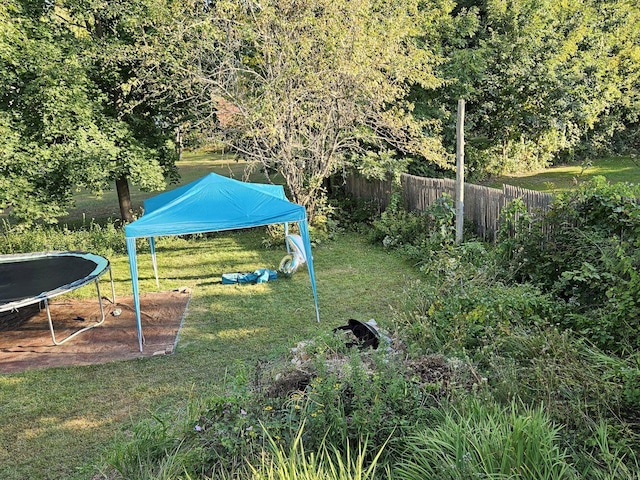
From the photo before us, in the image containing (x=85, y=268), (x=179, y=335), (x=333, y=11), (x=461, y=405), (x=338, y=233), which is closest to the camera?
(x=461, y=405)

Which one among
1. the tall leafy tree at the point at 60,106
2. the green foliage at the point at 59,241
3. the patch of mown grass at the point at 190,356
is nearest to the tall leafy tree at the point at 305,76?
the tall leafy tree at the point at 60,106

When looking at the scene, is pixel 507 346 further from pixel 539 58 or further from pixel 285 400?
pixel 539 58

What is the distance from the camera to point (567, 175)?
14781 millimetres

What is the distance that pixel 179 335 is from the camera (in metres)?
5.59

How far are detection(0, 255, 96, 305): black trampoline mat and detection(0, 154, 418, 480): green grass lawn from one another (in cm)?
97

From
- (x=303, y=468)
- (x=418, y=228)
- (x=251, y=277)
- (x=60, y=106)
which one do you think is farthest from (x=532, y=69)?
(x=303, y=468)

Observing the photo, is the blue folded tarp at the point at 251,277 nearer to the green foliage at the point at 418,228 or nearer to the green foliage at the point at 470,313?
the green foliage at the point at 418,228

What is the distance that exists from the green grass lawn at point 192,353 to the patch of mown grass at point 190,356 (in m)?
0.01

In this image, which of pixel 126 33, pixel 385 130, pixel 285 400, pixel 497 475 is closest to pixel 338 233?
pixel 385 130

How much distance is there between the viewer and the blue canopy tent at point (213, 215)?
5.42 m

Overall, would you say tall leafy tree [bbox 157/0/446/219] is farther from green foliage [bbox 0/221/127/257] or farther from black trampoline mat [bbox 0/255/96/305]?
black trampoline mat [bbox 0/255/96/305]

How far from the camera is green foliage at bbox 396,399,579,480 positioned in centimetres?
223

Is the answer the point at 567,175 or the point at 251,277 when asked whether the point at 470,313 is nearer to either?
the point at 251,277

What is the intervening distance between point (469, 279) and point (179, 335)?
3.57 metres
